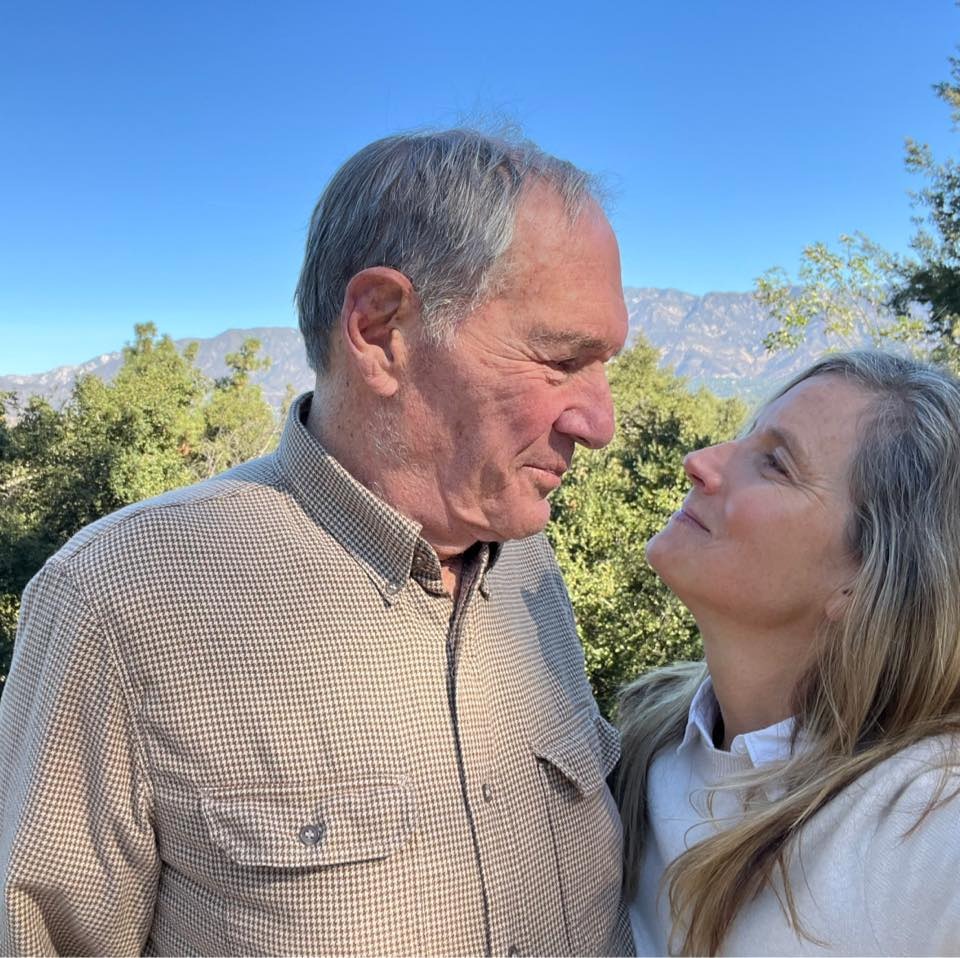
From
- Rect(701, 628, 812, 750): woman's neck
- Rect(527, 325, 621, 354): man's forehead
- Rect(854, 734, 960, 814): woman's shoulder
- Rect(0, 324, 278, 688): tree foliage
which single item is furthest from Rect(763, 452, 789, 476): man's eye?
Rect(0, 324, 278, 688): tree foliage

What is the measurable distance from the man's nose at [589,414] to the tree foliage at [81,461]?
16.5m

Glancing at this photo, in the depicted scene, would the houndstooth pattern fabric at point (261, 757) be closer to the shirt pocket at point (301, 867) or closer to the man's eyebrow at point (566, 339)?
the shirt pocket at point (301, 867)

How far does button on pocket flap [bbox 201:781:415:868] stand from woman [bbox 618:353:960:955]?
2.28 feet

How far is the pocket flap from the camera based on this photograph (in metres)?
1.75

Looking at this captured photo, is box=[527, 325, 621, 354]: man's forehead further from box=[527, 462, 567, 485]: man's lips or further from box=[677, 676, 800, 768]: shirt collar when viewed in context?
box=[677, 676, 800, 768]: shirt collar

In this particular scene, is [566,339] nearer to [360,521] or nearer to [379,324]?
[379,324]

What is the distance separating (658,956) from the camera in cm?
186

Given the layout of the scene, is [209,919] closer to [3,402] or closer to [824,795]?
[824,795]

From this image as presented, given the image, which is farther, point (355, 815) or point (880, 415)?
point (880, 415)

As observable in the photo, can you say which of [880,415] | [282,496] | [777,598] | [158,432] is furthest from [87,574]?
[158,432]

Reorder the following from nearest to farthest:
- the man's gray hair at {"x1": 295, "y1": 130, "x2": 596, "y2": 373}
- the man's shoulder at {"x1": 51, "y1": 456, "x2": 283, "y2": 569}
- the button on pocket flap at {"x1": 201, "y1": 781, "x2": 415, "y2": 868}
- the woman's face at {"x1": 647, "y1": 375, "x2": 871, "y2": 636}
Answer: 1. the button on pocket flap at {"x1": 201, "y1": 781, "x2": 415, "y2": 868}
2. the man's shoulder at {"x1": 51, "y1": 456, "x2": 283, "y2": 569}
3. the man's gray hair at {"x1": 295, "y1": 130, "x2": 596, "y2": 373}
4. the woman's face at {"x1": 647, "y1": 375, "x2": 871, "y2": 636}

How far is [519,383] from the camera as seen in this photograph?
1624 mm

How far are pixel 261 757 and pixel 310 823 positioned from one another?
5.5 inches

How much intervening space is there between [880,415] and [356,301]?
1.19m
